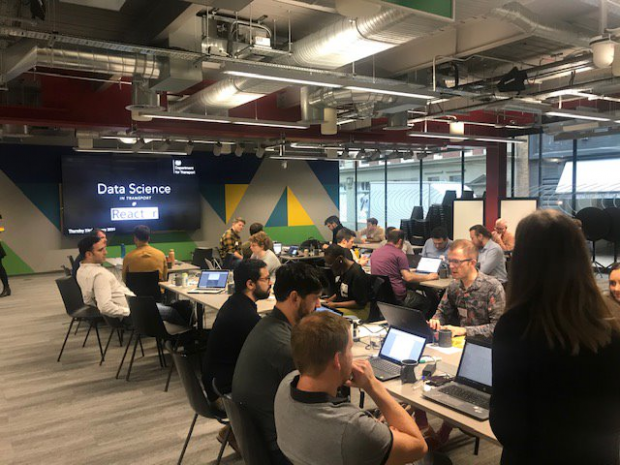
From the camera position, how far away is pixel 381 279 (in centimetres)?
595

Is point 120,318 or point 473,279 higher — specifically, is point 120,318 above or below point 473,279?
below

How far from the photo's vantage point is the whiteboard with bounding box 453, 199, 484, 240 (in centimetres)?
1246

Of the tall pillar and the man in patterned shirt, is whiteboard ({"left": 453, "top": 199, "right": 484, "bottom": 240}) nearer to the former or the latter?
the tall pillar

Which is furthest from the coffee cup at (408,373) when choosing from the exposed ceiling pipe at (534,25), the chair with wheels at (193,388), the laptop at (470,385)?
the exposed ceiling pipe at (534,25)

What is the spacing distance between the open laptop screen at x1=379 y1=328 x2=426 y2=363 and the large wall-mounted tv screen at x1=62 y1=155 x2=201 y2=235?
1155 centimetres

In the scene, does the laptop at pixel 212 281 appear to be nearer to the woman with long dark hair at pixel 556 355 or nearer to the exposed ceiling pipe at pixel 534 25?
the exposed ceiling pipe at pixel 534 25

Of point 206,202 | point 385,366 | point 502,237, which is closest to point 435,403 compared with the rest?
point 385,366

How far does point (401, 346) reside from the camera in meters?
3.29

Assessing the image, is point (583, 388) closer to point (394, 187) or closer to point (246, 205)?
point (246, 205)

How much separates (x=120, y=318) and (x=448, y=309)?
3.53 m

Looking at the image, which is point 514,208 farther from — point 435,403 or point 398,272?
point 435,403

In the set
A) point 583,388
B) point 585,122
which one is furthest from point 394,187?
point 583,388

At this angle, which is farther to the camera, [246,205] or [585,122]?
[246,205]

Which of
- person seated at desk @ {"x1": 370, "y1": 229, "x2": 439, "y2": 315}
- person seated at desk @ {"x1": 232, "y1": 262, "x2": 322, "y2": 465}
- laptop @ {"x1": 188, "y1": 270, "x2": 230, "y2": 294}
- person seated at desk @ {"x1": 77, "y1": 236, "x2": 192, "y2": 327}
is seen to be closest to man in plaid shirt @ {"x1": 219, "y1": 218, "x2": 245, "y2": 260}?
laptop @ {"x1": 188, "y1": 270, "x2": 230, "y2": 294}
